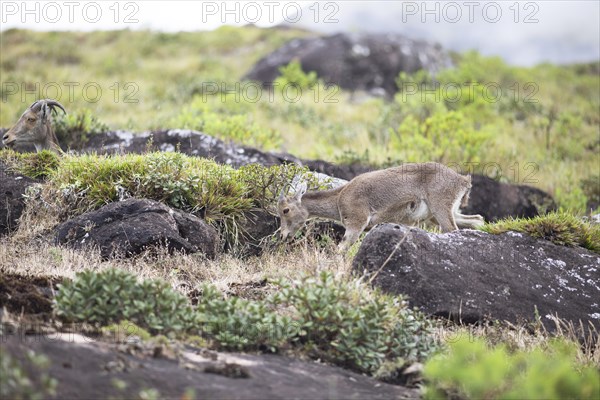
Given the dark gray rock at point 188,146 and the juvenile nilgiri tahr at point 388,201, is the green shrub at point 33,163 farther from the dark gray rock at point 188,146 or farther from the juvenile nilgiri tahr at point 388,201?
the juvenile nilgiri tahr at point 388,201

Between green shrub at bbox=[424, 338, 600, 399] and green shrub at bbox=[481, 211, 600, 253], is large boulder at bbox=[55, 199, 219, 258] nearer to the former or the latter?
green shrub at bbox=[481, 211, 600, 253]

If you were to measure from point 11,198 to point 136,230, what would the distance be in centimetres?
265

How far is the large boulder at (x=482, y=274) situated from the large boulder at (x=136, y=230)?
8.82ft

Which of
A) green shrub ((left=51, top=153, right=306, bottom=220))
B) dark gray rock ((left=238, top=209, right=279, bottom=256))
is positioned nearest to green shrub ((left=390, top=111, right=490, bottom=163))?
dark gray rock ((left=238, top=209, right=279, bottom=256))

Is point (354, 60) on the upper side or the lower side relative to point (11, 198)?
upper

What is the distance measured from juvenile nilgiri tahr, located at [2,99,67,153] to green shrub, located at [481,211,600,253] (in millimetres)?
8660

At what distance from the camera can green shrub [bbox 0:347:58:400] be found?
4.60 metres

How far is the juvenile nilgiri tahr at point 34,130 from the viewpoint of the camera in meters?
14.6

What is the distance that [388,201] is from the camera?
1179 centimetres

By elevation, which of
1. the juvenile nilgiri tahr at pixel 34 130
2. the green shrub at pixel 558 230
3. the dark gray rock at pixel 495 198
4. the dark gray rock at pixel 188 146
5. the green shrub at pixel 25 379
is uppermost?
the juvenile nilgiri tahr at pixel 34 130

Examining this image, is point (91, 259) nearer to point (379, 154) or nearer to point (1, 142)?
point (1, 142)

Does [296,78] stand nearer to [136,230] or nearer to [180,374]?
[136,230]

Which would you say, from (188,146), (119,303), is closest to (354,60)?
(188,146)

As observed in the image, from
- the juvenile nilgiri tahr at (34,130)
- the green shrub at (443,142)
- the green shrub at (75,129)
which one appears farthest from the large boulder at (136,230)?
the green shrub at (443,142)
